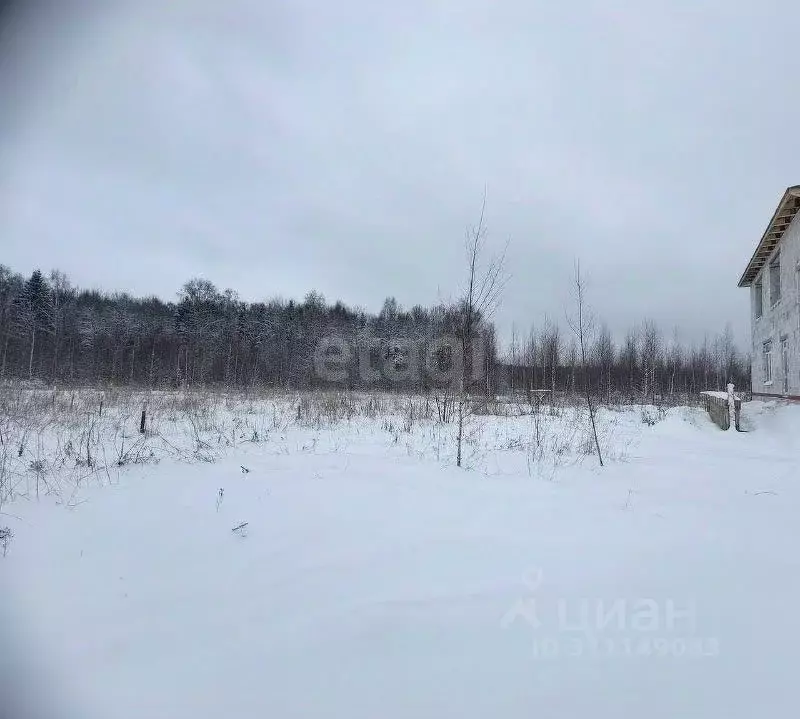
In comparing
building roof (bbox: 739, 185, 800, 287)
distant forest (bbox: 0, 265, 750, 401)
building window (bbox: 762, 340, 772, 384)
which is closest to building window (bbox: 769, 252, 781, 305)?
building roof (bbox: 739, 185, 800, 287)

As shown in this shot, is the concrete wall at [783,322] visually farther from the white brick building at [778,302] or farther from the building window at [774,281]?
the building window at [774,281]

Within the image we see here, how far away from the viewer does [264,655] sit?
2.01m

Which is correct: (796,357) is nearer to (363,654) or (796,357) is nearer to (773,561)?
(773,561)

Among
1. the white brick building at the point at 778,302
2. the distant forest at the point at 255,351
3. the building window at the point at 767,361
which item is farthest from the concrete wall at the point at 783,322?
the distant forest at the point at 255,351

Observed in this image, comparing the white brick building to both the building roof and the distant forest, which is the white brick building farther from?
the distant forest

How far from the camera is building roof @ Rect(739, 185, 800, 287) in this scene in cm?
1233

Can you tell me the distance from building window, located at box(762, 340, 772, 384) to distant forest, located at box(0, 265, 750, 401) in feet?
33.2

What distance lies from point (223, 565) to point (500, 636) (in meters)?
1.89

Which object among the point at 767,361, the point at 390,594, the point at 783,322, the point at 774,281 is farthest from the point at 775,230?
the point at 390,594

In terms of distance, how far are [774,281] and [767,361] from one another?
3.06 metres

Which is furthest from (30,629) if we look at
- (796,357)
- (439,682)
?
(796,357)

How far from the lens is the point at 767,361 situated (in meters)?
16.0

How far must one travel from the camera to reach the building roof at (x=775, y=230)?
12327mm

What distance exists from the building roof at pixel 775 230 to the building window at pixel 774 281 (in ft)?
1.98
